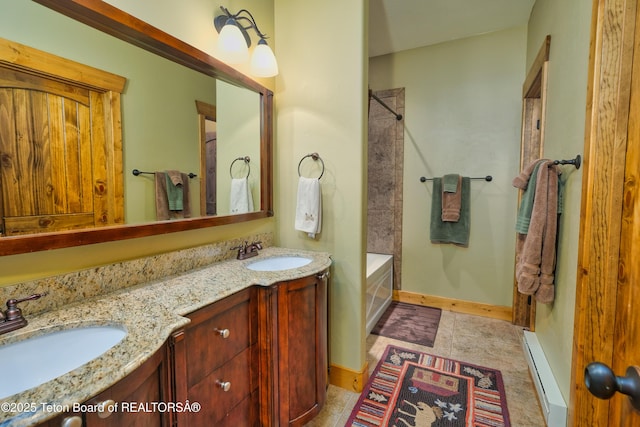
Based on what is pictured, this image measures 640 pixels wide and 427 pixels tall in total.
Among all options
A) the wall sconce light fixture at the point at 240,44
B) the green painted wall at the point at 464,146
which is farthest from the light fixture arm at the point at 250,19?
the green painted wall at the point at 464,146

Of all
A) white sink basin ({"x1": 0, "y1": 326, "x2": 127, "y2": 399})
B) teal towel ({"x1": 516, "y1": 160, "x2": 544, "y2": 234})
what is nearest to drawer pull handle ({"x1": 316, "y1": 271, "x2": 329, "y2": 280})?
white sink basin ({"x1": 0, "y1": 326, "x2": 127, "y2": 399})

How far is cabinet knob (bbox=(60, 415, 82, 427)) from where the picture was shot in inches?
23.3

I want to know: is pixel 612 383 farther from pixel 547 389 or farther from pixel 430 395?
pixel 430 395

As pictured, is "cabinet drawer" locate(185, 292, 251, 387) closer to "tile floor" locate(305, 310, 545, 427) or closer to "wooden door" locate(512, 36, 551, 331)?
"tile floor" locate(305, 310, 545, 427)

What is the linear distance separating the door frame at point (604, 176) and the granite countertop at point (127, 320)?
104cm

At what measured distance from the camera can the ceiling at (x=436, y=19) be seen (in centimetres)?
239

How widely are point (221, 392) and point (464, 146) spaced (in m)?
2.94

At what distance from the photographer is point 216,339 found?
45.1 inches

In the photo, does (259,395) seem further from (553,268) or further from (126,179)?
(553,268)

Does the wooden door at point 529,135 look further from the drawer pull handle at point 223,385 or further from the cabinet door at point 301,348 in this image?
the drawer pull handle at point 223,385

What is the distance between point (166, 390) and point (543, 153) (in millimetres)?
2575

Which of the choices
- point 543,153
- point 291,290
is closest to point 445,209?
point 543,153

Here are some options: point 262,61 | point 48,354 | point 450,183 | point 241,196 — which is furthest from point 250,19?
point 450,183

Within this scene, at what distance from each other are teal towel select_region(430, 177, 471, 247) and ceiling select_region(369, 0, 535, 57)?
142 cm
